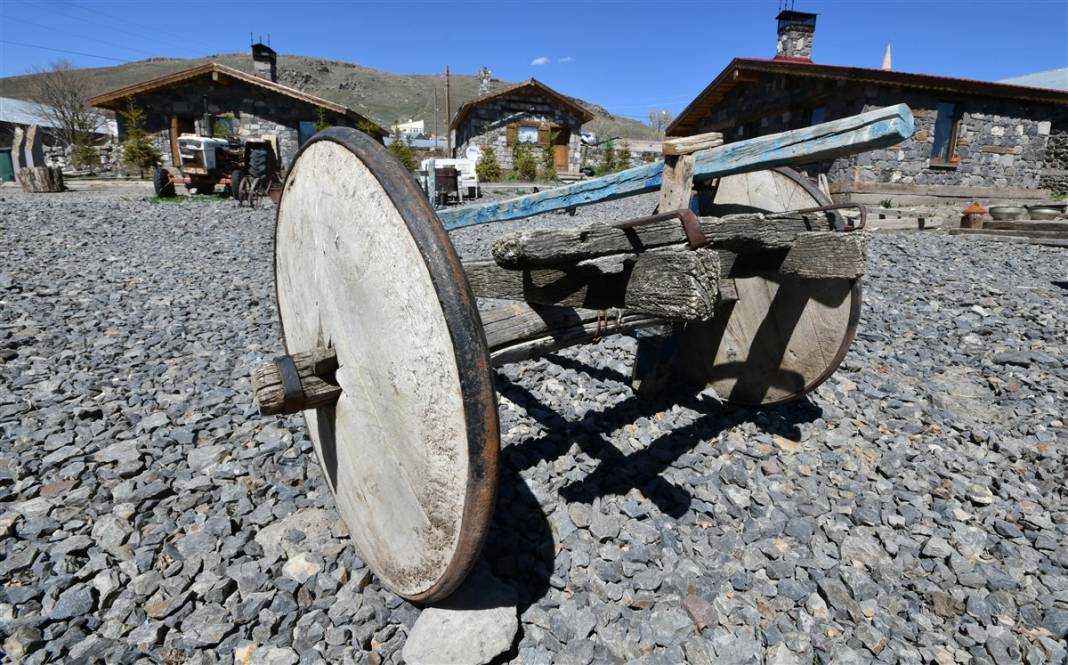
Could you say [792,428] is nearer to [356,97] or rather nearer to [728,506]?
[728,506]

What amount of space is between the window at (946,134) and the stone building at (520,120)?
16.0 m

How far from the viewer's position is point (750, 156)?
2.04 metres

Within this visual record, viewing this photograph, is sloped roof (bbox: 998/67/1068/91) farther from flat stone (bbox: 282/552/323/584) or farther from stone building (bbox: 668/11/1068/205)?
flat stone (bbox: 282/552/323/584)

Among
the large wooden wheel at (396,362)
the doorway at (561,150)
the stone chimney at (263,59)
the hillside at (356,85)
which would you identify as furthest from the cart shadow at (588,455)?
the hillside at (356,85)

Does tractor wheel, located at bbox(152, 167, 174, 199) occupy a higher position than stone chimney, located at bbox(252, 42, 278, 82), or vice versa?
stone chimney, located at bbox(252, 42, 278, 82)

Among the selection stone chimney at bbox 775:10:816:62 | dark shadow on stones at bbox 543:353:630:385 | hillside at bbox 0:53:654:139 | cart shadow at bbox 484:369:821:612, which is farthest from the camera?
hillside at bbox 0:53:654:139

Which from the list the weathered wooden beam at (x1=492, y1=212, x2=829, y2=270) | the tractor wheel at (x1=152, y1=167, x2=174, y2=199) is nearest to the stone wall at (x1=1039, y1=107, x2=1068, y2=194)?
the weathered wooden beam at (x1=492, y1=212, x2=829, y2=270)

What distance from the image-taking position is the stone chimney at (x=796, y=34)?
18.9 meters

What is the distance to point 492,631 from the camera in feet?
5.77

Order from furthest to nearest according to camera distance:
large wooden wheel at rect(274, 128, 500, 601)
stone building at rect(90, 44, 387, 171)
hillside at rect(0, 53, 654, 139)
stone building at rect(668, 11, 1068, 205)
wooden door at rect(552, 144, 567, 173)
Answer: hillside at rect(0, 53, 654, 139) < wooden door at rect(552, 144, 567, 173) < stone building at rect(90, 44, 387, 171) < stone building at rect(668, 11, 1068, 205) < large wooden wheel at rect(274, 128, 500, 601)

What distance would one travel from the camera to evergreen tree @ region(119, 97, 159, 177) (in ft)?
68.1

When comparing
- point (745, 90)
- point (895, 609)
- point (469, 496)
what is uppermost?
point (745, 90)

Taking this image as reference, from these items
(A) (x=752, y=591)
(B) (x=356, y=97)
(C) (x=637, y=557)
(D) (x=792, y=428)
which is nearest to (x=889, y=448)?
(D) (x=792, y=428)

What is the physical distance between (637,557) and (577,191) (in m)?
1.64
